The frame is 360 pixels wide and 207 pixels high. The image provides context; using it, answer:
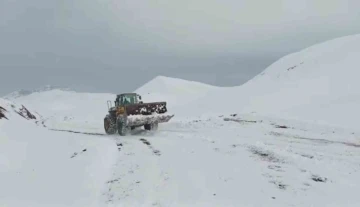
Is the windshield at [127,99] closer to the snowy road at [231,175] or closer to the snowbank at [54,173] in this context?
the snowbank at [54,173]

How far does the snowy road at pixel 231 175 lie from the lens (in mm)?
7906

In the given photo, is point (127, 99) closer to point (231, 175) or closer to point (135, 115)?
point (135, 115)

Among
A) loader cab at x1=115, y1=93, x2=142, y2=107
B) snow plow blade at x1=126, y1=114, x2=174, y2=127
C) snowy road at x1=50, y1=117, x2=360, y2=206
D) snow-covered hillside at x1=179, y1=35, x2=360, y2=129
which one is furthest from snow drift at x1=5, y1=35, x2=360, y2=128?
snowy road at x1=50, y1=117, x2=360, y2=206

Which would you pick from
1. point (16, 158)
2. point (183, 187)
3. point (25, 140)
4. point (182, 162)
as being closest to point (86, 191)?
point (183, 187)

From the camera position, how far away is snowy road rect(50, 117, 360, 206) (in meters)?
7.91

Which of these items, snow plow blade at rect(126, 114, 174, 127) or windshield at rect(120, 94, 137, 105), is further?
windshield at rect(120, 94, 137, 105)

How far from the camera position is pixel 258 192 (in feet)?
26.9

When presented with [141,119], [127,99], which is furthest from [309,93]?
[141,119]

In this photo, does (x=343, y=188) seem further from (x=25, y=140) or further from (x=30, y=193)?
(x=25, y=140)

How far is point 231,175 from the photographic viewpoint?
9.59 meters

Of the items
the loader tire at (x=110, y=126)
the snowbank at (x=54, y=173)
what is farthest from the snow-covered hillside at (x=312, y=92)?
the snowbank at (x=54, y=173)

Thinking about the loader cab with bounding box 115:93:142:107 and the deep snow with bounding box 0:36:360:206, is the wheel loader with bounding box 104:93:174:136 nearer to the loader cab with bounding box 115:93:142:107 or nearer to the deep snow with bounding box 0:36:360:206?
the loader cab with bounding box 115:93:142:107

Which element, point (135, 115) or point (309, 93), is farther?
point (309, 93)

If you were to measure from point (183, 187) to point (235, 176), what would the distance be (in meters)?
1.51
